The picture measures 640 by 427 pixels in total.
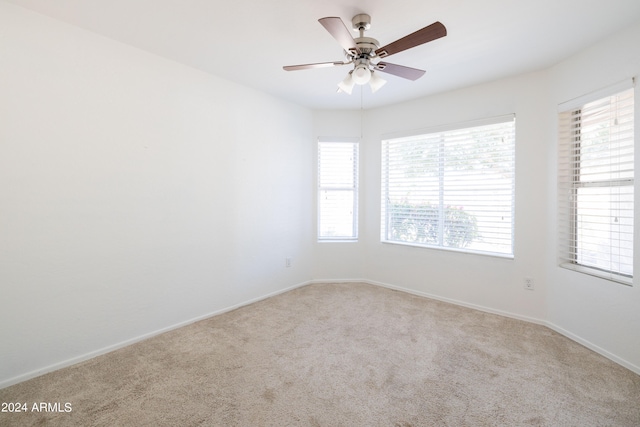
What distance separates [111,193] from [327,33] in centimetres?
223

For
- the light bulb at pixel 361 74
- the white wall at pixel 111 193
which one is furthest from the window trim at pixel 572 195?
the white wall at pixel 111 193

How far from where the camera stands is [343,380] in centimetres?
212

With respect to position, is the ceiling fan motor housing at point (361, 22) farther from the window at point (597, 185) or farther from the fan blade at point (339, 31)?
the window at point (597, 185)

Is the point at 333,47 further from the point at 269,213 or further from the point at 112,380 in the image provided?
the point at 112,380

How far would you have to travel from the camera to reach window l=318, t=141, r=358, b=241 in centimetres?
451

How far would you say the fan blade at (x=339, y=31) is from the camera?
1677 millimetres

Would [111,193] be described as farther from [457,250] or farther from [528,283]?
[528,283]

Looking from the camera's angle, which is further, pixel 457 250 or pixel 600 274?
pixel 457 250

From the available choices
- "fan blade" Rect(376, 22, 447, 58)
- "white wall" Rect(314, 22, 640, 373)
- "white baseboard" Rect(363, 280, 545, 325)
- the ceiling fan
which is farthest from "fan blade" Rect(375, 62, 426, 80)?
"white baseboard" Rect(363, 280, 545, 325)

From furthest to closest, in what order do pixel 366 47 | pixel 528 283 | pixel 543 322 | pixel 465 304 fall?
pixel 465 304 → pixel 528 283 → pixel 543 322 → pixel 366 47

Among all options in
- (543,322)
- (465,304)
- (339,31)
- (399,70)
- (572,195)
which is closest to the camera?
(339,31)

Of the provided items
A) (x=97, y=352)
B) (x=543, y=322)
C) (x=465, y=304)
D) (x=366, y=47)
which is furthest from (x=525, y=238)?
(x=97, y=352)

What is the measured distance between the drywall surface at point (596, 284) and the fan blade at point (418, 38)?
5.74 feet

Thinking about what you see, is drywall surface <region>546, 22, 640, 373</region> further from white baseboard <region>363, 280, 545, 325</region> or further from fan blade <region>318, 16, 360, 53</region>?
fan blade <region>318, 16, 360, 53</region>
